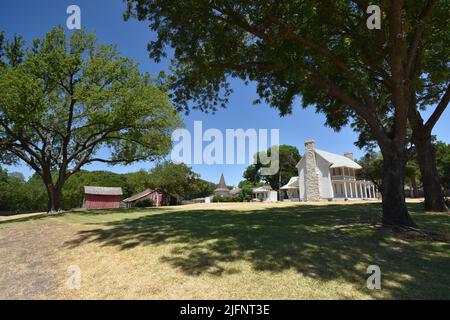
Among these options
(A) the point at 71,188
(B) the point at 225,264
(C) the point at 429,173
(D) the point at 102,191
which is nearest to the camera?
(B) the point at 225,264

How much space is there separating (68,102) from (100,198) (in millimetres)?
34297

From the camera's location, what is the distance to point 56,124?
21.6m

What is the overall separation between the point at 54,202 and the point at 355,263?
72.3 feet

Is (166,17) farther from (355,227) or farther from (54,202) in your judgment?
(54,202)

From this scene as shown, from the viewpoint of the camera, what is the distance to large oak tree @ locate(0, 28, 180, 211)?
17.9 m

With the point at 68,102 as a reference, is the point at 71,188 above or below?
below

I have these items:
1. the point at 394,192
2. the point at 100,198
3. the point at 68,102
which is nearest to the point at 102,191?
the point at 100,198

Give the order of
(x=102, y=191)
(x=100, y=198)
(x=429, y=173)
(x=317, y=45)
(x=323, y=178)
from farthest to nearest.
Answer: (x=102, y=191) < (x=100, y=198) < (x=323, y=178) < (x=429, y=173) < (x=317, y=45)

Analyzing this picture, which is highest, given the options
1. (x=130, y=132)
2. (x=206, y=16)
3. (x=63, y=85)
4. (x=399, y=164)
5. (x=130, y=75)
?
(x=130, y=75)

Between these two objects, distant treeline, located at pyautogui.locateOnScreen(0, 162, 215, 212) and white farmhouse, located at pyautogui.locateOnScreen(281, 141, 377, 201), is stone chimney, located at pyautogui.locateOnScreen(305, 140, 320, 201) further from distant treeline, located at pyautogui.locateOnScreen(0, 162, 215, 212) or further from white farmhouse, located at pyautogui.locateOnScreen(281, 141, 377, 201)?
distant treeline, located at pyautogui.locateOnScreen(0, 162, 215, 212)

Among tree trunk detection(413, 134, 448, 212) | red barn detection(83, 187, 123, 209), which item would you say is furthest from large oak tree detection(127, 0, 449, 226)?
red barn detection(83, 187, 123, 209)

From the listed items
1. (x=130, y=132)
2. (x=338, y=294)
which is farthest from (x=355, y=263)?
(x=130, y=132)

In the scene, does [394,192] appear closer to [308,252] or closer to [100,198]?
[308,252]

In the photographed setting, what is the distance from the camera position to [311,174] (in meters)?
42.8
